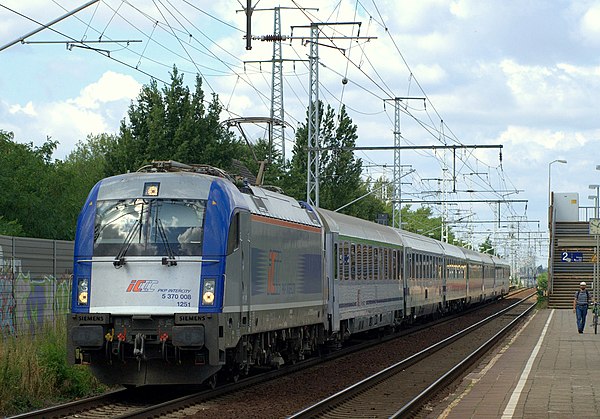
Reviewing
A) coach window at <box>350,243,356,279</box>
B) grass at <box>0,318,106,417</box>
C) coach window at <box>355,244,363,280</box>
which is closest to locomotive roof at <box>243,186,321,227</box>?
coach window at <box>350,243,356,279</box>

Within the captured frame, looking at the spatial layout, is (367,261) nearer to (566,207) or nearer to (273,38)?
(273,38)

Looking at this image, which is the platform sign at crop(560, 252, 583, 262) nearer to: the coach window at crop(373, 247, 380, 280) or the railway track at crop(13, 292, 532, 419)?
the coach window at crop(373, 247, 380, 280)

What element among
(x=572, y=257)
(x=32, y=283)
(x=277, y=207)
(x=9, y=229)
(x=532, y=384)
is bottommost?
(x=532, y=384)

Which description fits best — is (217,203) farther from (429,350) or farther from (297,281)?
(429,350)

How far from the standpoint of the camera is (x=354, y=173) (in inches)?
2496

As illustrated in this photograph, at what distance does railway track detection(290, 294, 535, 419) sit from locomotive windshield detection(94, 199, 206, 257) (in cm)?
296

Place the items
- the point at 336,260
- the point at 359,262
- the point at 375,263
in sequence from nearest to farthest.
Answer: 1. the point at 336,260
2. the point at 359,262
3. the point at 375,263

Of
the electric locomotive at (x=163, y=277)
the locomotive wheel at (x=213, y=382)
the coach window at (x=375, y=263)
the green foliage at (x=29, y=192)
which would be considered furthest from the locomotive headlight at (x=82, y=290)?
the green foliage at (x=29, y=192)

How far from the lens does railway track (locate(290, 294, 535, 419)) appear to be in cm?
1507

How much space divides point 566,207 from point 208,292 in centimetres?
5097

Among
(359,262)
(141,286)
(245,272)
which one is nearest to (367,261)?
(359,262)

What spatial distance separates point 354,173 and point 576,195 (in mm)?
12864

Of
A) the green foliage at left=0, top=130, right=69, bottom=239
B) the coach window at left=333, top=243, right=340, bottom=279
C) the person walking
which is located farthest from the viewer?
the green foliage at left=0, top=130, right=69, bottom=239

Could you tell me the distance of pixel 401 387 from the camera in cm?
1845
